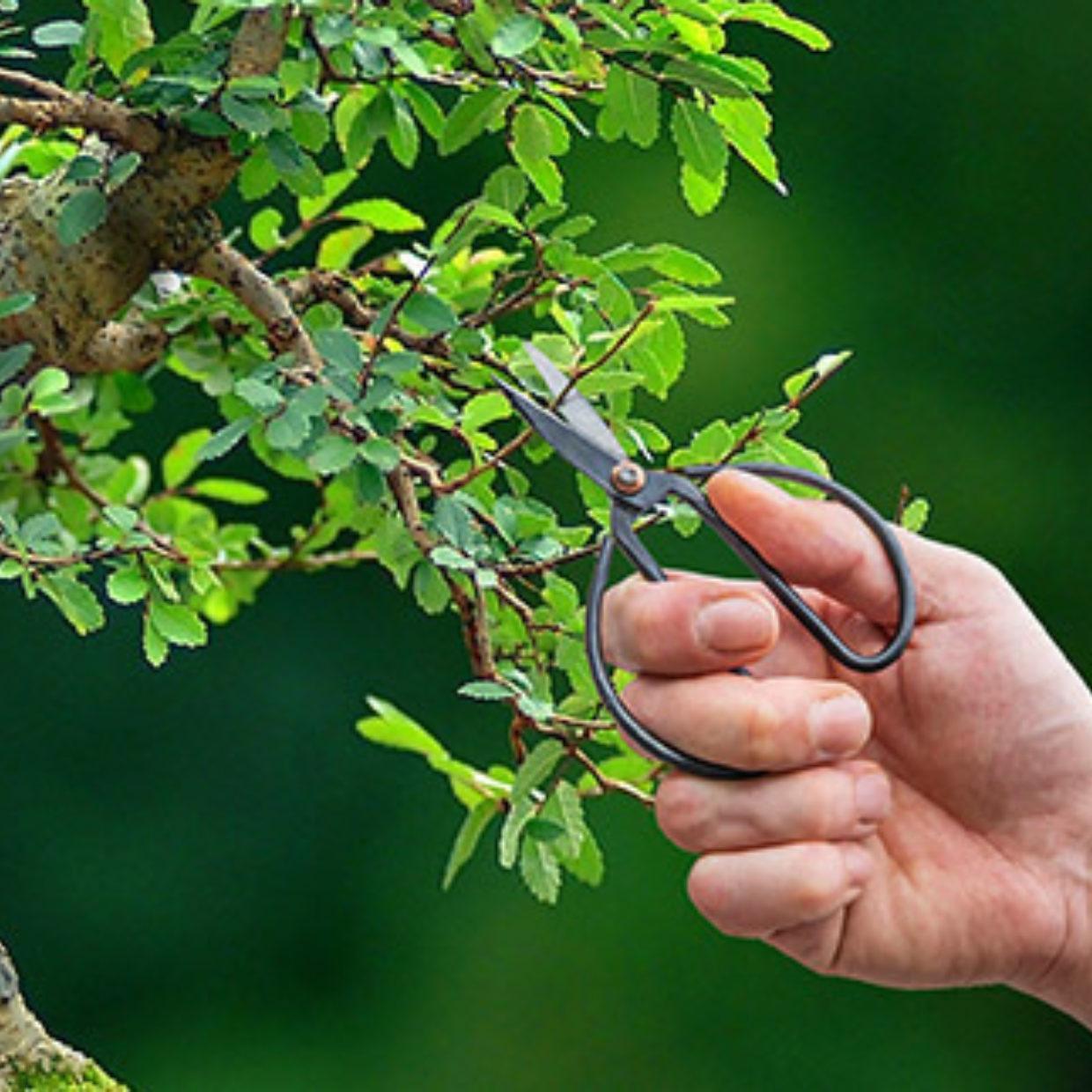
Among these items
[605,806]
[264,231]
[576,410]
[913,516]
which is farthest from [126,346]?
[605,806]

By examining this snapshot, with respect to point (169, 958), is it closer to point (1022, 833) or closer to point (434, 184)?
point (434, 184)

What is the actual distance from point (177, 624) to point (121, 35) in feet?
0.91

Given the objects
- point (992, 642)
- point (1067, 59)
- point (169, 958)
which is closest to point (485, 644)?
point (992, 642)

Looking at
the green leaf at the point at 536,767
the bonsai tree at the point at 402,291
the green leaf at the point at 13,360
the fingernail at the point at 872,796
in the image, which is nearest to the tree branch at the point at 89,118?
the bonsai tree at the point at 402,291

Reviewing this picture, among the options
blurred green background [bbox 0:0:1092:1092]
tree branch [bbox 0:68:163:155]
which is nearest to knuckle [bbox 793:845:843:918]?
tree branch [bbox 0:68:163:155]

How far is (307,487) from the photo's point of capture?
9.25 ft

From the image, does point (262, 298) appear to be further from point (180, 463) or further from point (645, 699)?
point (180, 463)

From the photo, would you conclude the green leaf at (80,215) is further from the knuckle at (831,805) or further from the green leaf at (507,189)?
the knuckle at (831,805)

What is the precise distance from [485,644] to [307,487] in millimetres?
1880

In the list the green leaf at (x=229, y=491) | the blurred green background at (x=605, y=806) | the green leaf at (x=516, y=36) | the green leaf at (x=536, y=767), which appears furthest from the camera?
the blurred green background at (x=605, y=806)

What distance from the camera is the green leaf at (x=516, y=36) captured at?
2.69ft

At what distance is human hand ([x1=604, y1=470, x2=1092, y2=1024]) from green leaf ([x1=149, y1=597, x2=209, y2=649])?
0.66ft

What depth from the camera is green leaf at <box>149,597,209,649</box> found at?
0.94 metres

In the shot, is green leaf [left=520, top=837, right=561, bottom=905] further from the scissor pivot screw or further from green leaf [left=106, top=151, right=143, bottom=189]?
green leaf [left=106, top=151, right=143, bottom=189]
